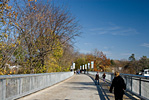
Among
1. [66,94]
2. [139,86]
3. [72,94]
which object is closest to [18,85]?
[66,94]

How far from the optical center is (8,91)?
10.5 metres

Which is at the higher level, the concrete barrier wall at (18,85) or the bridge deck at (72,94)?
the concrete barrier wall at (18,85)

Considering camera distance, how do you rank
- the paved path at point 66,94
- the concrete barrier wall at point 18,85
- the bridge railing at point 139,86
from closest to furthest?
the concrete barrier wall at point 18,85 < the bridge railing at point 139,86 < the paved path at point 66,94

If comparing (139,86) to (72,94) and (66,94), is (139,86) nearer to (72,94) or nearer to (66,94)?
(72,94)

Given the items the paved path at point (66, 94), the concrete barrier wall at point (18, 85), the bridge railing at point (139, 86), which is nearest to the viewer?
the concrete barrier wall at point (18, 85)

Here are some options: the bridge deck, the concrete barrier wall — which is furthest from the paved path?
the concrete barrier wall

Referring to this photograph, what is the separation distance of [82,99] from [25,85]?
4003 mm

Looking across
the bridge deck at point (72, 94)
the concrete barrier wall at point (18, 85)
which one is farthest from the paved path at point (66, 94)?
the concrete barrier wall at point (18, 85)

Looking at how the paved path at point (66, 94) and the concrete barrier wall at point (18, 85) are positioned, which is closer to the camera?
the concrete barrier wall at point (18, 85)

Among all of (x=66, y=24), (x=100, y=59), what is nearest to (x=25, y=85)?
(x=66, y=24)

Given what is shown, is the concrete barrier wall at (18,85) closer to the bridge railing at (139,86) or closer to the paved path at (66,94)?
the paved path at (66,94)

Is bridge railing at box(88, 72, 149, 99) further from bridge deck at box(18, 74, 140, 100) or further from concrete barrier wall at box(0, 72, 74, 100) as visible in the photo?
concrete barrier wall at box(0, 72, 74, 100)

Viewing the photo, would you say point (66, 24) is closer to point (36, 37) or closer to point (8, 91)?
point (36, 37)

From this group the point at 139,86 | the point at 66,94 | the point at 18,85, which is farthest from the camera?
the point at 66,94
